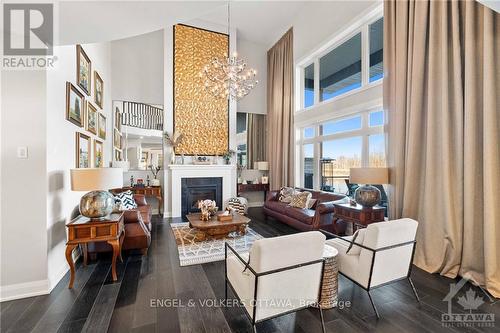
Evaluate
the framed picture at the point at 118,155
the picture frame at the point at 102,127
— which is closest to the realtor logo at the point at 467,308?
the picture frame at the point at 102,127

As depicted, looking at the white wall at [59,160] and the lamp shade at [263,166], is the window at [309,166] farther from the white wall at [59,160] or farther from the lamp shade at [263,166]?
the white wall at [59,160]

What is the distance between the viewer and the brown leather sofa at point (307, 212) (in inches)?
156

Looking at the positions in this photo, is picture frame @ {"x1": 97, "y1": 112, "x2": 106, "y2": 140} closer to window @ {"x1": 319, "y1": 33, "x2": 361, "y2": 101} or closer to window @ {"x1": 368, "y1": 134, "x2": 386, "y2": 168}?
window @ {"x1": 319, "y1": 33, "x2": 361, "y2": 101}

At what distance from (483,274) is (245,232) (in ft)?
11.0

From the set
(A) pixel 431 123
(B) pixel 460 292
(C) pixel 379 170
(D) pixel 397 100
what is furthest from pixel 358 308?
(D) pixel 397 100

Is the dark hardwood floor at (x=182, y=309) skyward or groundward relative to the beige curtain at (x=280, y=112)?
groundward

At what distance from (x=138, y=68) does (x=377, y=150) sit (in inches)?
244

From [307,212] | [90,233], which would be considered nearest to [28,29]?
[90,233]

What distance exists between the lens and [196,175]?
20.0ft

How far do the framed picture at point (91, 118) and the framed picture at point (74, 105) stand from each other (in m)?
0.33

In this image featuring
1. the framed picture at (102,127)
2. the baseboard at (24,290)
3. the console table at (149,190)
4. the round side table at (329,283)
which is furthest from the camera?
the console table at (149,190)

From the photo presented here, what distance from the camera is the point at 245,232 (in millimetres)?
4434

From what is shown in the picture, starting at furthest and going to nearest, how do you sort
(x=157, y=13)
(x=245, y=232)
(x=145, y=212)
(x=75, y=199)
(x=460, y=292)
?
(x=245, y=232), (x=145, y=212), (x=75, y=199), (x=460, y=292), (x=157, y=13)

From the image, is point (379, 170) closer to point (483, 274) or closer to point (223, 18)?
point (483, 274)
